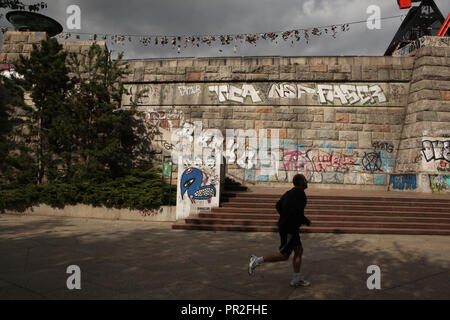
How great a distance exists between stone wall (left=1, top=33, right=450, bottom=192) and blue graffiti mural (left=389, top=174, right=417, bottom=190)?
0.24ft

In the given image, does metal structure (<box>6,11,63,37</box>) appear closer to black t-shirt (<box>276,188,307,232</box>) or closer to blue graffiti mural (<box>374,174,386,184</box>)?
black t-shirt (<box>276,188,307,232</box>)

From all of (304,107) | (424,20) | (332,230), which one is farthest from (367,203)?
(424,20)

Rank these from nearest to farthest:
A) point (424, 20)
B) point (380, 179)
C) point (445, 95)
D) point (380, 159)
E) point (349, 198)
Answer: point (349, 198) → point (445, 95) → point (380, 179) → point (380, 159) → point (424, 20)

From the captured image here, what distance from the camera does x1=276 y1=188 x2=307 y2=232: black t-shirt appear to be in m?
4.19

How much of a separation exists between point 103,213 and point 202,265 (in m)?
6.89

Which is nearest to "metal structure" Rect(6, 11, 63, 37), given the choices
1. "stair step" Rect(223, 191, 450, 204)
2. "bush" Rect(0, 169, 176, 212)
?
A: "bush" Rect(0, 169, 176, 212)

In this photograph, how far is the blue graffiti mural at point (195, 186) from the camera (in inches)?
398

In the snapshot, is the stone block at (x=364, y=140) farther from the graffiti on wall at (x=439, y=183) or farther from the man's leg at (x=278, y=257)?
the man's leg at (x=278, y=257)

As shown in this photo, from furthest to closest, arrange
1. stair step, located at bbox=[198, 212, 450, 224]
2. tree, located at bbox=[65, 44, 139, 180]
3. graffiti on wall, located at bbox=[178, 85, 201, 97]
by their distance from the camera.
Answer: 1. graffiti on wall, located at bbox=[178, 85, 201, 97]
2. tree, located at bbox=[65, 44, 139, 180]
3. stair step, located at bbox=[198, 212, 450, 224]

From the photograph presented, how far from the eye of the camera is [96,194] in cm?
1072

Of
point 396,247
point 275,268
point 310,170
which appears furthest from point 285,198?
point 310,170

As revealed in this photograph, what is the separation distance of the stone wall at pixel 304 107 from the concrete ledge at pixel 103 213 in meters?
5.28

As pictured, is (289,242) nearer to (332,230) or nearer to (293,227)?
(293,227)

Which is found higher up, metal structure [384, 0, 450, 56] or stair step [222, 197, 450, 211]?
metal structure [384, 0, 450, 56]
